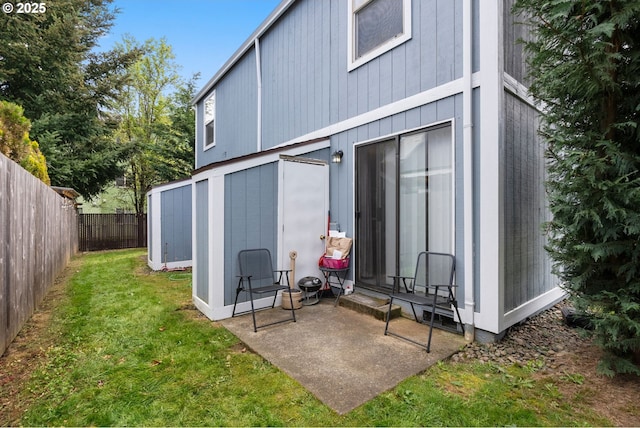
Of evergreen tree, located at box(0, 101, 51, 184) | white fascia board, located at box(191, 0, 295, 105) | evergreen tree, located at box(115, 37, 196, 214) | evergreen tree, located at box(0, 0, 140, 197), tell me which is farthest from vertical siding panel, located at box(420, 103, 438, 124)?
evergreen tree, located at box(115, 37, 196, 214)

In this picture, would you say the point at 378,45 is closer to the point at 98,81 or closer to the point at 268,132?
the point at 268,132

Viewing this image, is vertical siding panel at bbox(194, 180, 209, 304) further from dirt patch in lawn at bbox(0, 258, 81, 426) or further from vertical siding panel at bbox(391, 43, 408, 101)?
vertical siding panel at bbox(391, 43, 408, 101)

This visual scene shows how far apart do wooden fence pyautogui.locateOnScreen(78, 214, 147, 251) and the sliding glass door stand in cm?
1136

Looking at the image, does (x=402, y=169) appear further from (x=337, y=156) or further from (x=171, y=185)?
(x=171, y=185)

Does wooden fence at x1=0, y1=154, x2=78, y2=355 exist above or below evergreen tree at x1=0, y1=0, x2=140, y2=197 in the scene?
below

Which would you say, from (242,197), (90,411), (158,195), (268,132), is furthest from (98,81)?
(90,411)

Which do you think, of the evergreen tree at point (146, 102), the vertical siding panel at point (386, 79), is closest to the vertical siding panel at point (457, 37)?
the vertical siding panel at point (386, 79)

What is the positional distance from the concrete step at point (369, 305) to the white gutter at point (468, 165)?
0.92 metres

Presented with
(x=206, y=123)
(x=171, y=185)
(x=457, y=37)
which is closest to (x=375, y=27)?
(x=457, y=37)

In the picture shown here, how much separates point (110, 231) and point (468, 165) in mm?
13285

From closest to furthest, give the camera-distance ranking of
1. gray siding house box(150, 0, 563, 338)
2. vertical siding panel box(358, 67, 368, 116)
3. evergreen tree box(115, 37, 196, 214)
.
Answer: gray siding house box(150, 0, 563, 338) → vertical siding panel box(358, 67, 368, 116) → evergreen tree box(115, 37, 196, 214)

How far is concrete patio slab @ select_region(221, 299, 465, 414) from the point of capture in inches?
97.1

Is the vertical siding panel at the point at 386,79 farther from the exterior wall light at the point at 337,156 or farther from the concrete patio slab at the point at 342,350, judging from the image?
the concrete patio slab at the point at 342,350

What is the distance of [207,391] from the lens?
243cm
